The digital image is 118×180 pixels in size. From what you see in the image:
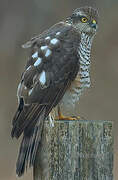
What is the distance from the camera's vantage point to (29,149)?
125 inches

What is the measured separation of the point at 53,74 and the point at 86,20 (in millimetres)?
683

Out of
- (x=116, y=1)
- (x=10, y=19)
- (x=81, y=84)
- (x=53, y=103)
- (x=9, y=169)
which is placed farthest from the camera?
(x=116, y=1)

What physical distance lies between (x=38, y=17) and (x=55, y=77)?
19.3 feet

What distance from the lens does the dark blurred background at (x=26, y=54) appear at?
320 inches

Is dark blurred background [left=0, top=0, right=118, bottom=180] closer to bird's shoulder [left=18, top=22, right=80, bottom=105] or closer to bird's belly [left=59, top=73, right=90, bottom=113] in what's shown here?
bird's belly [left=59, top=73, right=90, bottom=113]

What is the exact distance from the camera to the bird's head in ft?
13.8

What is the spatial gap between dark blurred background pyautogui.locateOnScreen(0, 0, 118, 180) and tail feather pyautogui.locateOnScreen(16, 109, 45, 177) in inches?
154

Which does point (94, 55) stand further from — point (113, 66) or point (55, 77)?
point (55, 77)

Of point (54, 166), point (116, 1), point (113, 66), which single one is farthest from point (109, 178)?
point (116, 1)

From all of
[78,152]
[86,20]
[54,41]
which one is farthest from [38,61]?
[78,152]

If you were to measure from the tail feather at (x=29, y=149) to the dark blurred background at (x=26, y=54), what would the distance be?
12.8ft

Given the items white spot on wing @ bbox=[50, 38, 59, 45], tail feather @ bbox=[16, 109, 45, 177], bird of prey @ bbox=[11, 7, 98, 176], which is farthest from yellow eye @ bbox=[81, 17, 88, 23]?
tail feather @ bbox=[16, 109, 45, 177]

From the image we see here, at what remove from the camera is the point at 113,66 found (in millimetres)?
8844

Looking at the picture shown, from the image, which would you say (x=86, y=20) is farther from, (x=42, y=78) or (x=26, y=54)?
(x=26, y=54)
